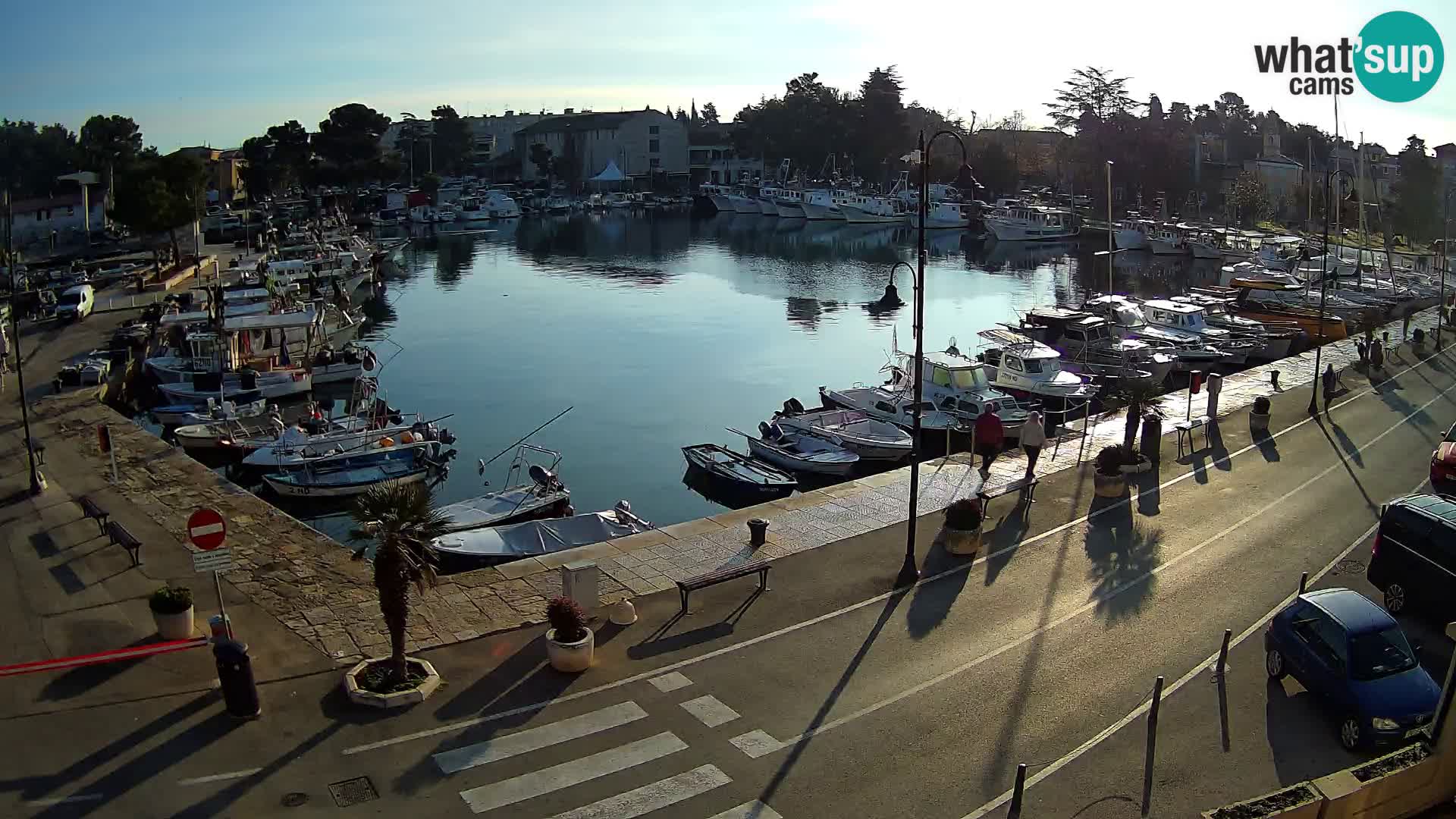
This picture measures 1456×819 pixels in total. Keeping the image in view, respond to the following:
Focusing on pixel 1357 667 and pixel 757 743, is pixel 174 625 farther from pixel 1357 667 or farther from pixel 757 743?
pixel 1357 667

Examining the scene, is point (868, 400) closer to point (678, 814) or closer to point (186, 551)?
point (186, 551)

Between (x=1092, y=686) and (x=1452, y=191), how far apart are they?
8873 centimetres

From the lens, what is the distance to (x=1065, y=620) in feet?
55.5

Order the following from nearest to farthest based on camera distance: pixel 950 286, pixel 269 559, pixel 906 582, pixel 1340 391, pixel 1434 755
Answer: pixel 1434 755 < pixel 906 582 < pixel 269 559 < pixel 1340 391 < pixel 950 286

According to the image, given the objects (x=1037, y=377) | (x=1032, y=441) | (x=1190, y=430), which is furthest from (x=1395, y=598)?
(x=1037, y=377)

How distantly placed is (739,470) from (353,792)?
19.7 metres

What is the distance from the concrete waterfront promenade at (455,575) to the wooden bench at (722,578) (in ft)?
2.37

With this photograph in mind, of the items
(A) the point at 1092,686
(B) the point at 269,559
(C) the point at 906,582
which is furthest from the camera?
(B) the point at 269,559

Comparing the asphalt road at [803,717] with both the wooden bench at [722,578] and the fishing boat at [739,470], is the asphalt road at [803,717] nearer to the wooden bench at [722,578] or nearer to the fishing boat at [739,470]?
the wooden bench at [722,578]

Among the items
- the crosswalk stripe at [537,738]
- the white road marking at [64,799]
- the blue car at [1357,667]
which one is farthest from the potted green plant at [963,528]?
the white road marking at [64,799]

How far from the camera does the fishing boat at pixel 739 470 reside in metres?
30.1

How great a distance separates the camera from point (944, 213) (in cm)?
12475

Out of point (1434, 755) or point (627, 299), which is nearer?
point (1434, 755)

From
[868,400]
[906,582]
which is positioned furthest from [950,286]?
[906,582]
